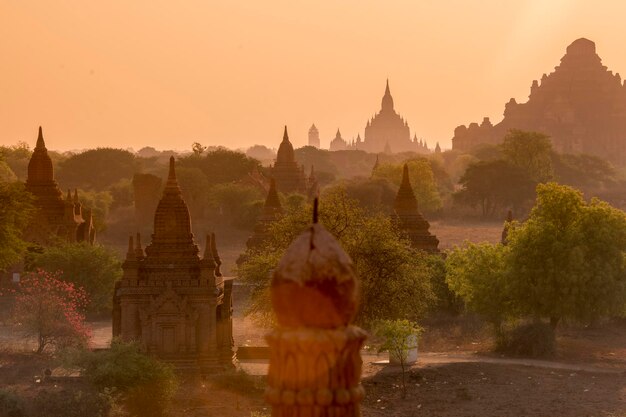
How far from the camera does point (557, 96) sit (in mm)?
143750

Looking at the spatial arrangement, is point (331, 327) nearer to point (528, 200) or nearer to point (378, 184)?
point (378, 184)

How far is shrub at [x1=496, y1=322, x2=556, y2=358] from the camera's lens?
3042 centimetres

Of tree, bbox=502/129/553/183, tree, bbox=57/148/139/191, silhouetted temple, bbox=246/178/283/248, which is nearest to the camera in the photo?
silhouetted temple, bbox=246/178/283/248

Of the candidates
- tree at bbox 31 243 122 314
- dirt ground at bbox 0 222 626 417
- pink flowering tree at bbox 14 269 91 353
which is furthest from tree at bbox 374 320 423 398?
tree at bbox 31 243 122 314

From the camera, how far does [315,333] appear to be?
450 cm

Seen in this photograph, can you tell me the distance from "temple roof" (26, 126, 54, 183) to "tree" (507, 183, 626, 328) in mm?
21999

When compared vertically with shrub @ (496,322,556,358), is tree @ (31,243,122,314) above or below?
above

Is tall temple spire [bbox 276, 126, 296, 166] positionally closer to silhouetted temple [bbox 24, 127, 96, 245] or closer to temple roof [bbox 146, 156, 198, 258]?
silhouetted temple [bbox 24, 127, 96, 245]

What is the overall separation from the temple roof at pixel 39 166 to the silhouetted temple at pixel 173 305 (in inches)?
732

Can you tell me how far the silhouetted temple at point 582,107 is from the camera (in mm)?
141750

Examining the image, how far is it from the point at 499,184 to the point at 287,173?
68.7 ft

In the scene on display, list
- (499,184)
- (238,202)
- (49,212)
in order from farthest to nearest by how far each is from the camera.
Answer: (499,184)
(238,202)
(49,212)

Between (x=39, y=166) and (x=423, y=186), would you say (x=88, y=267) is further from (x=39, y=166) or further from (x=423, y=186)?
(x=423, y=186)

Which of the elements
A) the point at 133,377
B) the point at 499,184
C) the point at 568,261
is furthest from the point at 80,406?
the point at 499,184
